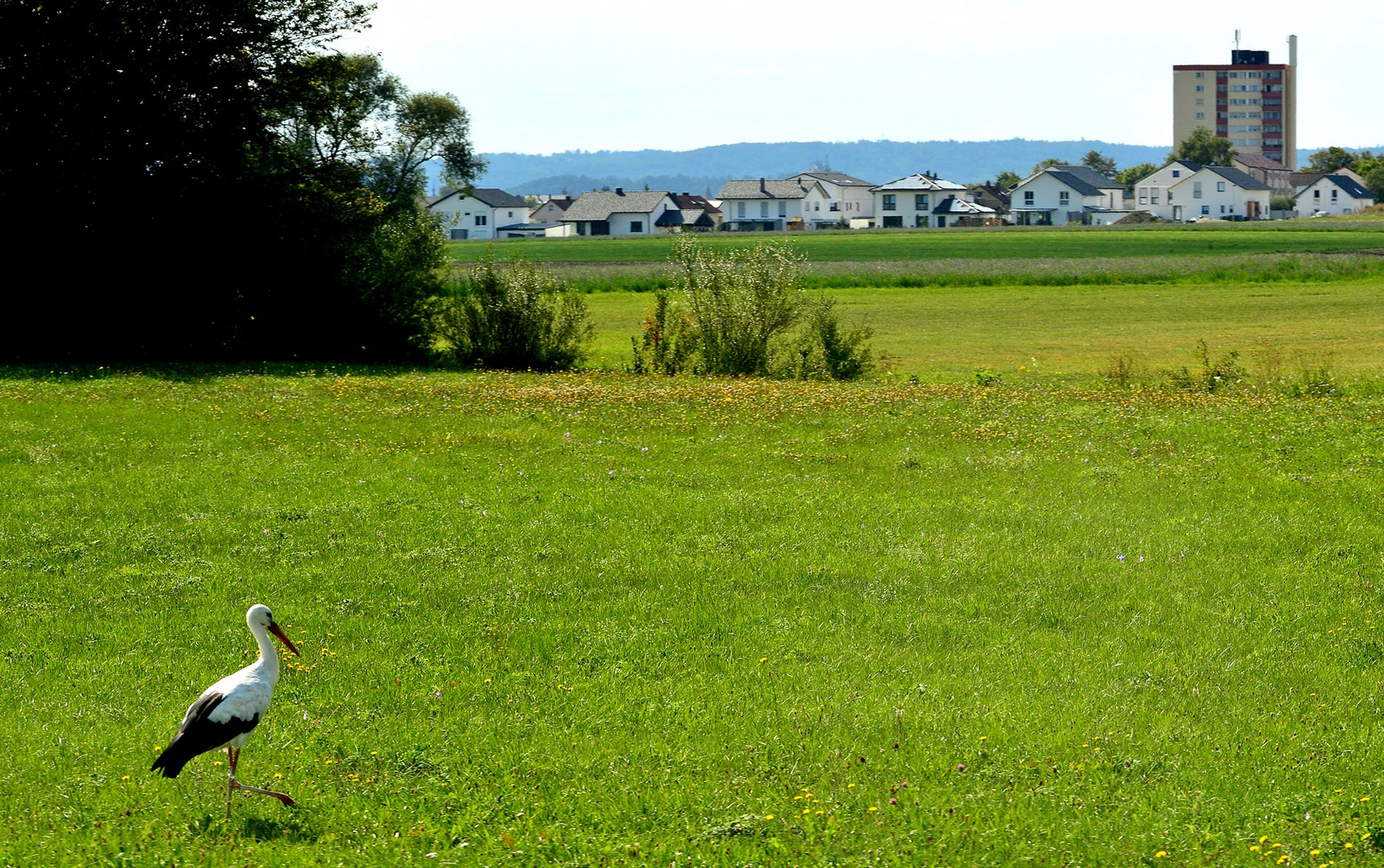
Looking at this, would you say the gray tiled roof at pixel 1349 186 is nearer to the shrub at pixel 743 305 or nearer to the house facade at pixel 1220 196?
the house facade at pixel 1220 196

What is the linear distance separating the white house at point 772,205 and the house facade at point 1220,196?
5083 cm

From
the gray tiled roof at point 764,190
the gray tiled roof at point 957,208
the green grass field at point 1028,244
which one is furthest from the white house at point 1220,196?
the gray tiled roof at point 764,190

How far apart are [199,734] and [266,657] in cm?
69

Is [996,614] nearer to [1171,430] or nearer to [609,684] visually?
[609,684]

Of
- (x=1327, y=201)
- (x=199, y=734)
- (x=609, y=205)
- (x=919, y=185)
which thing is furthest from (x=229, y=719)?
(x=1327, y=201)

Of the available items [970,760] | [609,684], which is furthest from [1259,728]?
[609,684]

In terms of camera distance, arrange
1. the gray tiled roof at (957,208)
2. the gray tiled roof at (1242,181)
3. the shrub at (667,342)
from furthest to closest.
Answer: the gray tiled roof at (957,208), the gray tiled roof at (1242,181), the shrub at (667,342)

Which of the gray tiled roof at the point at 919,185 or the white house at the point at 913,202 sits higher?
the gray tiled roof at the point at 919,185

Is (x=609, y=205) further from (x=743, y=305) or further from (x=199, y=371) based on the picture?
(x=199, y=371)

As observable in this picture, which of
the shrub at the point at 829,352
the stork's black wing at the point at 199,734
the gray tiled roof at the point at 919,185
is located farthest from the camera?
the gray tiled roof at the point at 919,185

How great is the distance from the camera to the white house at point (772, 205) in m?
190

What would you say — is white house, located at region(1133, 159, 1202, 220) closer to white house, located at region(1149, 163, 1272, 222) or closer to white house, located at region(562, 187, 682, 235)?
white house, located at region(1149, 163, 1272, 222)

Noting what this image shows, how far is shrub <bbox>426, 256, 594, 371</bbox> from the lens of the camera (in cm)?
3419

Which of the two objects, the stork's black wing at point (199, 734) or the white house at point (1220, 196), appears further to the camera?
the white house at point (1220, 196)
